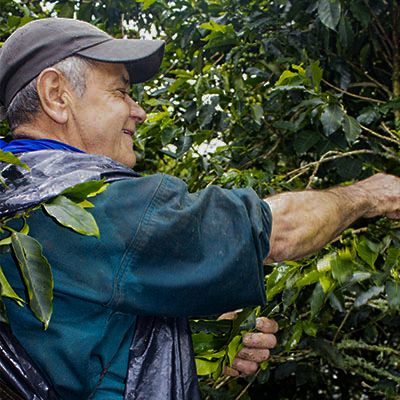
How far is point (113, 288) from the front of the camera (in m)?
1.18

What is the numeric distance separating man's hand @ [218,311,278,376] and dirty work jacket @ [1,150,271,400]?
1.88ft

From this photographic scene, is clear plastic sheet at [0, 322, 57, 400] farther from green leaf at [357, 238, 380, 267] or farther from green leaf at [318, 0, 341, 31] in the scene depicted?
green leaf at [318, 0, 341, 31]

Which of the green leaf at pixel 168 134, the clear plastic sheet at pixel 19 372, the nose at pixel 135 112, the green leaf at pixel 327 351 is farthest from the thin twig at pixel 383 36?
the clear plastic sheet at pixel 19 372

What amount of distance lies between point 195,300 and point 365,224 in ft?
2.62

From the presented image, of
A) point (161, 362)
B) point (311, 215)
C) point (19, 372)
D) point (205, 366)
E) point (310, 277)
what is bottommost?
point (205, 366)

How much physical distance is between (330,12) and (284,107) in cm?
57

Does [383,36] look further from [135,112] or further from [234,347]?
[234,347]

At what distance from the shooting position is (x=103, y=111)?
1.67 meters

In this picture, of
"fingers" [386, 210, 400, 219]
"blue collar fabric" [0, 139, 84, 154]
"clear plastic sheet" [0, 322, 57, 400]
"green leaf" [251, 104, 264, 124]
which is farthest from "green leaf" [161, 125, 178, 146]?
"clear plastic sheet" [0, 322, 57, 400]

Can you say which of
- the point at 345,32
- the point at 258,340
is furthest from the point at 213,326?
the point at 345,32

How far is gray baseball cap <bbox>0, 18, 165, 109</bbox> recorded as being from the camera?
1.60m

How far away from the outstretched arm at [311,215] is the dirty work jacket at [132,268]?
12cm

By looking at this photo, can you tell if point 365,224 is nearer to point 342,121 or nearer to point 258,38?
point 342,121

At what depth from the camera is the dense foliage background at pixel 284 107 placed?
2205 mm
